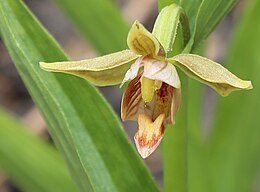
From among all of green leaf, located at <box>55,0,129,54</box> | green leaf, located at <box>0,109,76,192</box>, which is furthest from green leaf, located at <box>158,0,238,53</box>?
green leaf, located at <box>0,109,76,192</box>

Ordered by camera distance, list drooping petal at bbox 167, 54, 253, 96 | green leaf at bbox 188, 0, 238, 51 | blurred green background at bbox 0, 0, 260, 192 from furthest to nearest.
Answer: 1. blurred green background at bbox 0, 0, 260, 192
2. green leaf at bbox 188, 0, 238, 51
3. drooping petal at bbox 167, 54, 253, 96

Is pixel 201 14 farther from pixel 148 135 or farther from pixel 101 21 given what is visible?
pixel 101 21

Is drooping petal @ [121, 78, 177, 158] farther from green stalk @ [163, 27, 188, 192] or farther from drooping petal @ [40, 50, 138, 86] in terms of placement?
green stalk @ [163, 27, 188, 192]

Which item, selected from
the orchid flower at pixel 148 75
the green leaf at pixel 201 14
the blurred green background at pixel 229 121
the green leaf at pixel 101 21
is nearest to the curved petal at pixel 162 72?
the orchid flower at pixel 148 75

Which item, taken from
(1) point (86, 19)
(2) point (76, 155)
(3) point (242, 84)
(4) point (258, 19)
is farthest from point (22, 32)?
(4) point (258, 19)

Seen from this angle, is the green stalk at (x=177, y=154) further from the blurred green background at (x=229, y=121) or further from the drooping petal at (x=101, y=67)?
the blurred green background at (x=229, y=121)

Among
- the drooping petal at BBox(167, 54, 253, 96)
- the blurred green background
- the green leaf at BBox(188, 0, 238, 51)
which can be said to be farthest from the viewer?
the blurred green background

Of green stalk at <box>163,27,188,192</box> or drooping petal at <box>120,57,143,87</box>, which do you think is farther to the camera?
green stalk at <box>163,27,188,192</box>

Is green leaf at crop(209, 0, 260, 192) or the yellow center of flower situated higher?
the yellow center of flower
